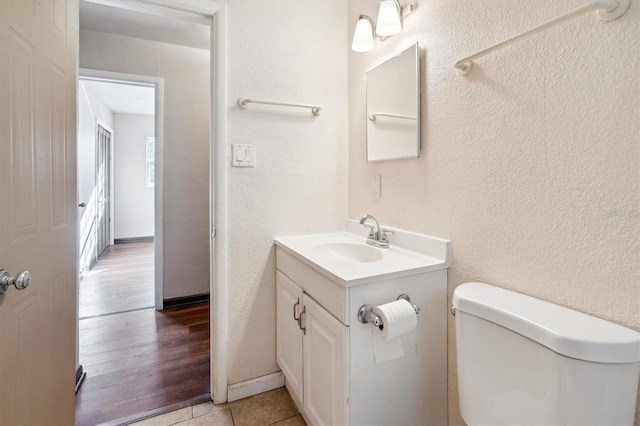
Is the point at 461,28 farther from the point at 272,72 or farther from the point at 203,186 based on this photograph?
the point at 203,186

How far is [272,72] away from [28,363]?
1530mm

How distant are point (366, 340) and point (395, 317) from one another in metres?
0.15

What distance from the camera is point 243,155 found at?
5.15 feet

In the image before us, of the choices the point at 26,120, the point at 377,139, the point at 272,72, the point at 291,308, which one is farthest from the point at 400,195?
the point at 26,120

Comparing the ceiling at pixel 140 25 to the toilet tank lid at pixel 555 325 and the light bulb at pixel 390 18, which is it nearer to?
the light bulb at pixel 390 18

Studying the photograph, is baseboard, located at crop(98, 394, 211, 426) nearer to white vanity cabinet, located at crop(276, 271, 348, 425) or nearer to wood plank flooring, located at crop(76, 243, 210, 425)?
wood plank flooring, located at crop(76, 243, 210, 425)

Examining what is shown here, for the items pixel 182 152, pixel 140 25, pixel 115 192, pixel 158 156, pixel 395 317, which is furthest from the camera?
pixel 115 192

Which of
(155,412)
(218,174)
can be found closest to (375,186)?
(218,174)

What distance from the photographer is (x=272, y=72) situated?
1.64 metres

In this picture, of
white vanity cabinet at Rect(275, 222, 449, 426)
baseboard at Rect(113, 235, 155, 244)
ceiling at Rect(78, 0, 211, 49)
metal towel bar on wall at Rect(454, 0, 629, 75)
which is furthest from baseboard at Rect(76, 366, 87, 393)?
baseboard at Rect(113, 235, 155, 244)

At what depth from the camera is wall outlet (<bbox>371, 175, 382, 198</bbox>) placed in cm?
159

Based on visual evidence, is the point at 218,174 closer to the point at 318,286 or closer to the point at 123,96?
the point at 318,286

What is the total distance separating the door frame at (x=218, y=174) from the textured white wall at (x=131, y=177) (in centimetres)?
500

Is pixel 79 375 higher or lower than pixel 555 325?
lower
